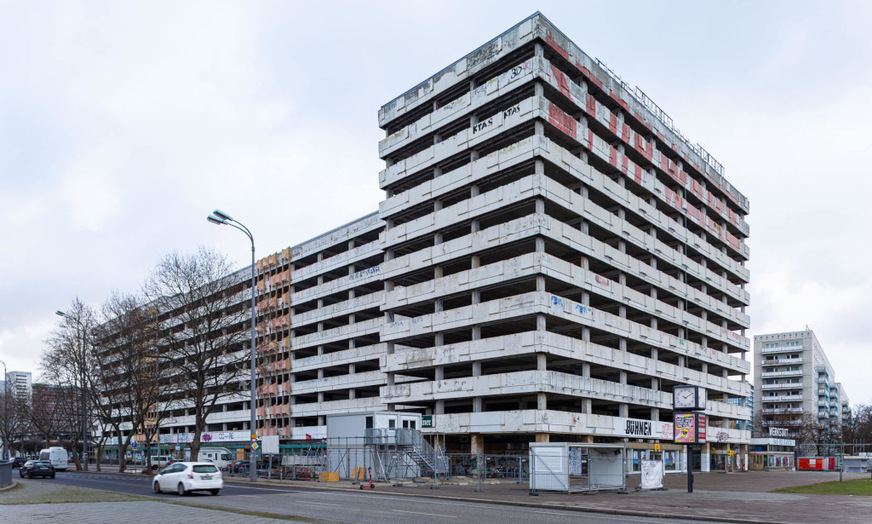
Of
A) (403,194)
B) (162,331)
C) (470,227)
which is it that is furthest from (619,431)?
(162,331)

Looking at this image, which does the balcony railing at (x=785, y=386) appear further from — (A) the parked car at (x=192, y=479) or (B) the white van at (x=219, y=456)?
(A) the parked car at (x=192, y=479)

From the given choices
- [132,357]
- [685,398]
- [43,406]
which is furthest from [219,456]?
[685,398]

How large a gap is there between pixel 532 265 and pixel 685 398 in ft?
51.5

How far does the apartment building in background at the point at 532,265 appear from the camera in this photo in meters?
49.7

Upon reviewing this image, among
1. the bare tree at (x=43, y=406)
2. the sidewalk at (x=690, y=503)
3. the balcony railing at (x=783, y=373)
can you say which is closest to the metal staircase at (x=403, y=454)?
the sidewalk at (x=690, y=503)

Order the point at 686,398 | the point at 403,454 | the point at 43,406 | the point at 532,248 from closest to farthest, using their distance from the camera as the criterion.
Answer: the point at 686,398 → the point at 403,454 → the point at 532,248 → the point at 43,406

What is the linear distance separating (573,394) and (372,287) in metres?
31.5

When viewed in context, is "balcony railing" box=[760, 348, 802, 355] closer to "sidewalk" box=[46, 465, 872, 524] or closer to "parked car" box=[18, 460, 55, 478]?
"sidewalk" box=[46, 465, 872, 524]

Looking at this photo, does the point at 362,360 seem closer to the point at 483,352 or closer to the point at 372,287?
the point at 372,287

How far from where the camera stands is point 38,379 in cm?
7394

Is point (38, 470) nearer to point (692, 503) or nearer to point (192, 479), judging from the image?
point (192, 479)

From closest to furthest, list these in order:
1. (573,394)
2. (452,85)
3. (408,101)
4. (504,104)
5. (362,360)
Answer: (573,394) < (504,104) < (452,85) < (408,101) < (362,360)

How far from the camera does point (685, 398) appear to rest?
1374 inches

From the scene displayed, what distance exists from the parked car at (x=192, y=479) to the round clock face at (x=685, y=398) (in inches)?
855
